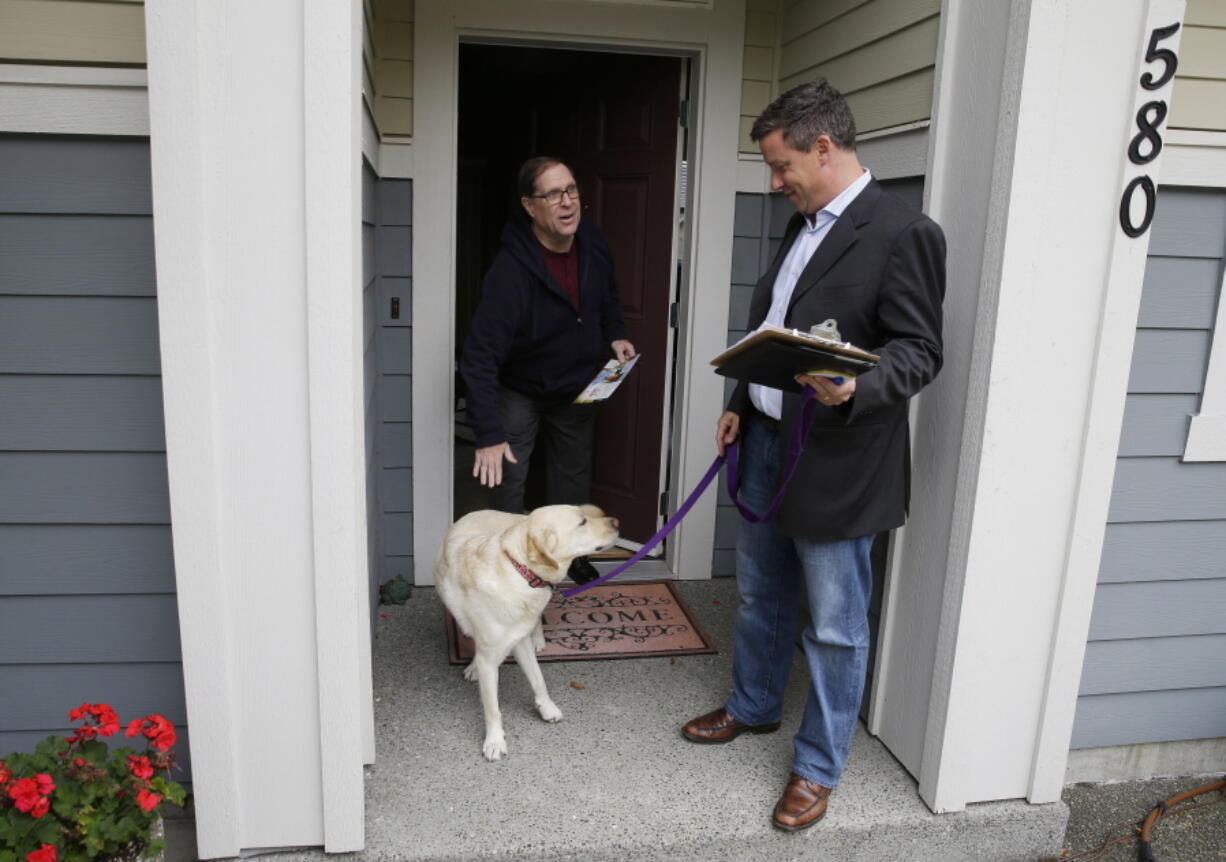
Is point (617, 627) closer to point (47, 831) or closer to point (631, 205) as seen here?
point (631, 205)

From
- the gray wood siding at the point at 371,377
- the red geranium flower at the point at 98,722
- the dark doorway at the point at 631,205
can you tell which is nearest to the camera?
the red geranium flower at the point at 98,722

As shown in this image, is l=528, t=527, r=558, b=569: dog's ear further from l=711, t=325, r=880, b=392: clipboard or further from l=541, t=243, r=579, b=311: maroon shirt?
l=541, t=243, r=579, b=311: maroon shirt

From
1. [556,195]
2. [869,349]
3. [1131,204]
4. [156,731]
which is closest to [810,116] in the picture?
[869,349]

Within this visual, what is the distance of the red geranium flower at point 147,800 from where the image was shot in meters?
2.00

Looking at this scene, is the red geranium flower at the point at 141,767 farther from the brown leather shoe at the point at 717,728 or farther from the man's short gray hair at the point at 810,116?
the man's short gray hair at the point at 810,116

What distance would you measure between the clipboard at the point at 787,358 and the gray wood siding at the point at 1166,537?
137 cm

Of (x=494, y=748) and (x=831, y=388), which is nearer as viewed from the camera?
(x=831, y=388)

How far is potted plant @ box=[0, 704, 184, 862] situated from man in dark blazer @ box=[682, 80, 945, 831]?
5.16 feet

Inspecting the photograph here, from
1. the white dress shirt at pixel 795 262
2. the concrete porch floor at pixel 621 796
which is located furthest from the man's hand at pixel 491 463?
the white dress shirt at pixel 795 262

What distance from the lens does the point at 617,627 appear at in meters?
3.70

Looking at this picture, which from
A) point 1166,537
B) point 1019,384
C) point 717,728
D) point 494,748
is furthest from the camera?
point 1166,537

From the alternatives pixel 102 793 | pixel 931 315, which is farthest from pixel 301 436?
pixel 931 315

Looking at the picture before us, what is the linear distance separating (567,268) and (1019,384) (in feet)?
5.72

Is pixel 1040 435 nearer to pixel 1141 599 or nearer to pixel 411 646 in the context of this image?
pixel 1141 599
